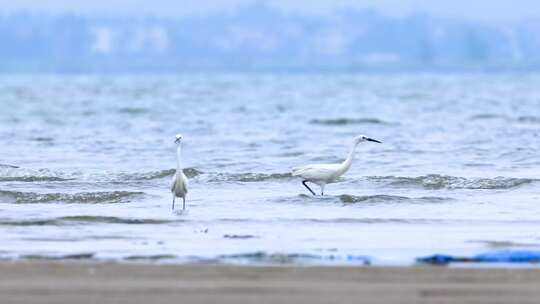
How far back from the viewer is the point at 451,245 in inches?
427

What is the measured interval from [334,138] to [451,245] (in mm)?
19658

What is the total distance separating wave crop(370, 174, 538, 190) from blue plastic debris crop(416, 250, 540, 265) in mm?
7407

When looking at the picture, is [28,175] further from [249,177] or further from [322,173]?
[322,173]

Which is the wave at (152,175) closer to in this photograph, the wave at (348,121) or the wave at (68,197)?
the wave at (68,197)

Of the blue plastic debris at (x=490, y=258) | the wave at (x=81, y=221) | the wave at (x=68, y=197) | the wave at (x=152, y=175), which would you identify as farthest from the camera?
the wave at (x=152, y=175)

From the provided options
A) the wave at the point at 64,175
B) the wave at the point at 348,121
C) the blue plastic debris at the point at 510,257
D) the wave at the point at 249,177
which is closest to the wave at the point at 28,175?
the wave at the point at 64,175

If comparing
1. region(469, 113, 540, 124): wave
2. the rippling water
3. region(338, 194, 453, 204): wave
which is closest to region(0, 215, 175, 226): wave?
the rippling water

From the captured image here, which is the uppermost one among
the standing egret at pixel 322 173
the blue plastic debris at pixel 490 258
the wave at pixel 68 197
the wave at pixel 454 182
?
the wave at pixel 454 182

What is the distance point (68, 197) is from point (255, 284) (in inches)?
315

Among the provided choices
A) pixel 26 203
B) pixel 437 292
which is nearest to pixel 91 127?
pixel 26 203

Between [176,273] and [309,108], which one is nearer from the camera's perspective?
[176,273]

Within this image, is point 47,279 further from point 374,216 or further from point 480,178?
point 480,178

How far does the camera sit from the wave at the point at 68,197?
51.8 feet

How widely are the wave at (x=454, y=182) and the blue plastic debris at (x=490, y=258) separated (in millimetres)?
7407
